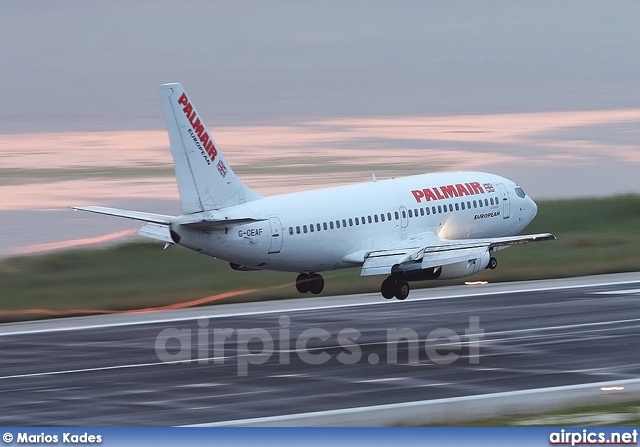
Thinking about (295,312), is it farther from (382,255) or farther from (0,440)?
(0,440)

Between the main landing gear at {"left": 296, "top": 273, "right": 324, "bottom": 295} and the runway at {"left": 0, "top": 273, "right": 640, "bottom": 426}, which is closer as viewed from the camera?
the runway at {"left": 0, "top": 273, "right": 640, "bottom": 426}

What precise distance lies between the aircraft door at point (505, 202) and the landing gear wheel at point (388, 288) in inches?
287

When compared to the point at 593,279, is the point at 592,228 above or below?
above

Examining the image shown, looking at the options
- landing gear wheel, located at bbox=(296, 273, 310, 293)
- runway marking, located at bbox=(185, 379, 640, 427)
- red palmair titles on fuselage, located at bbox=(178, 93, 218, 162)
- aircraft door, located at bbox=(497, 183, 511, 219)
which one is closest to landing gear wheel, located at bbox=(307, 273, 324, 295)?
landing gear wheel, located at bbox=(296, 273, 310, 293)

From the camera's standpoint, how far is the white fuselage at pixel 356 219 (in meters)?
48.8

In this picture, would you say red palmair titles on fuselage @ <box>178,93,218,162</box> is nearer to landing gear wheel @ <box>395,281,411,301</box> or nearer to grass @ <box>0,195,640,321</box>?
grass @ <box>0,195,640,321</box>

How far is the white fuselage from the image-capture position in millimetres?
48781

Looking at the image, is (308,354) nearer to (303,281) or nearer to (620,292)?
(303,281)

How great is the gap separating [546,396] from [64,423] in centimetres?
1116

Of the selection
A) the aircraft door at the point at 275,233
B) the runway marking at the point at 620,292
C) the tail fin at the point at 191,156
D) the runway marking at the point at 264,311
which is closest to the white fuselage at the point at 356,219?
the aircraft door at the point at 275,233

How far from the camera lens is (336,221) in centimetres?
5200

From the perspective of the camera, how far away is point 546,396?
3191 cm

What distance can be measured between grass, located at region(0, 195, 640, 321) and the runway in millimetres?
2649

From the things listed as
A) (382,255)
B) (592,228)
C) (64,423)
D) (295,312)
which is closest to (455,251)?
(382,255)
